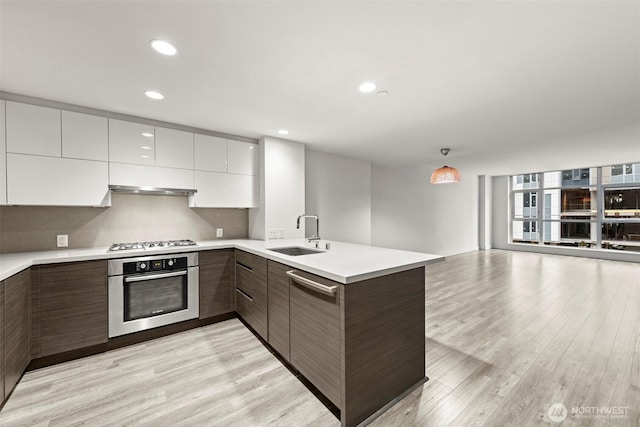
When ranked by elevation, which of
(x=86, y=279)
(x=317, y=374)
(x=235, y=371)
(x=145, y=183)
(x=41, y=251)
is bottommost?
(x=235, y=371)

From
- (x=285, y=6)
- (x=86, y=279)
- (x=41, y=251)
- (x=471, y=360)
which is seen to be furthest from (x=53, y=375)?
(x=471, y=360)

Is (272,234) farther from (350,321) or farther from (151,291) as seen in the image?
(350,321)

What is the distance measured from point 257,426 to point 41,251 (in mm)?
2626

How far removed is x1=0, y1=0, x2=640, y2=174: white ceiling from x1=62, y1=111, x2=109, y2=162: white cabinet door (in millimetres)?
153

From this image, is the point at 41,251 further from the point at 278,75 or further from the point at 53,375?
the point at 278,75

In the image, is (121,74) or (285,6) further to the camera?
(121,74)

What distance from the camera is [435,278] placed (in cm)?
481

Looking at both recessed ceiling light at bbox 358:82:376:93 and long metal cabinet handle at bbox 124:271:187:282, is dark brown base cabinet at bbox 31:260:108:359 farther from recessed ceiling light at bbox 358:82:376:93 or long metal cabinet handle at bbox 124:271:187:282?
recessed ceiling light at bbox 358:82:376:93

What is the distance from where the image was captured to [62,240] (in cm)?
259

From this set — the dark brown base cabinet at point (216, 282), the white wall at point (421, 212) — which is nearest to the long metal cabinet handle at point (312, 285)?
the dark brown base cabinet at point (216, 282)

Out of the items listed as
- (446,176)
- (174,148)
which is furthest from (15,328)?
(446,176)

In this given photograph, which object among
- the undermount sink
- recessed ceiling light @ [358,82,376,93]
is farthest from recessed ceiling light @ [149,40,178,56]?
the undermount sink

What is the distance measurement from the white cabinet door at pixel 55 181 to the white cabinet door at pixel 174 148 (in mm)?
522

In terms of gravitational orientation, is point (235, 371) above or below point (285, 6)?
below
